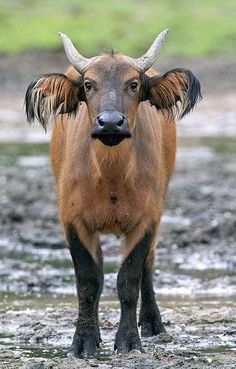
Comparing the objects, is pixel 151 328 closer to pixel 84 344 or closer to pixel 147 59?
pixel 84 344

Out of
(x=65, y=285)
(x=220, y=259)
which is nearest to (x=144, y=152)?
(x=65, y=285)

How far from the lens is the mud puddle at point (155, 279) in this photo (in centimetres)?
977

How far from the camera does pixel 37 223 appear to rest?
16.3 m

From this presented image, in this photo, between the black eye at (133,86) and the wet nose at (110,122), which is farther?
the black eye at (133,86)

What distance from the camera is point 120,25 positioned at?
44.8m

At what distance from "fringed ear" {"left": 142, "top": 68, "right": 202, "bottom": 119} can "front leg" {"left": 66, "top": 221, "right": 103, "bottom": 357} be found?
1154mm

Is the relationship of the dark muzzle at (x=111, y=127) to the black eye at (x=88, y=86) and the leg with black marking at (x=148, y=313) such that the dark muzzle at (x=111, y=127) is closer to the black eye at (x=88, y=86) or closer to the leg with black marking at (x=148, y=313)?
the black eye at (x=88, y=86)

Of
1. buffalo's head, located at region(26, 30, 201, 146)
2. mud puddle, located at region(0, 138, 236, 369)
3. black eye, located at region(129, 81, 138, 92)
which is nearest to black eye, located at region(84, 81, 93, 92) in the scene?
buffalo's head, located at region(26, 30, 201, 146)

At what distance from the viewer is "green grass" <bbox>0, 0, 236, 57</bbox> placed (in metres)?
42.9

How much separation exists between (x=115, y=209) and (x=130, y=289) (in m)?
0.59

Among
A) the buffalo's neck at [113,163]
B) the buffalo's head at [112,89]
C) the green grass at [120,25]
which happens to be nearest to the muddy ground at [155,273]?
the buffalo's neck at [113,163]

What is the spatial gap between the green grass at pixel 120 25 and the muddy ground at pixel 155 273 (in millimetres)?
17328

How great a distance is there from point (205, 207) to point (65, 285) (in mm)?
4638

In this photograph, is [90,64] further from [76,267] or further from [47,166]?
[47,166]
